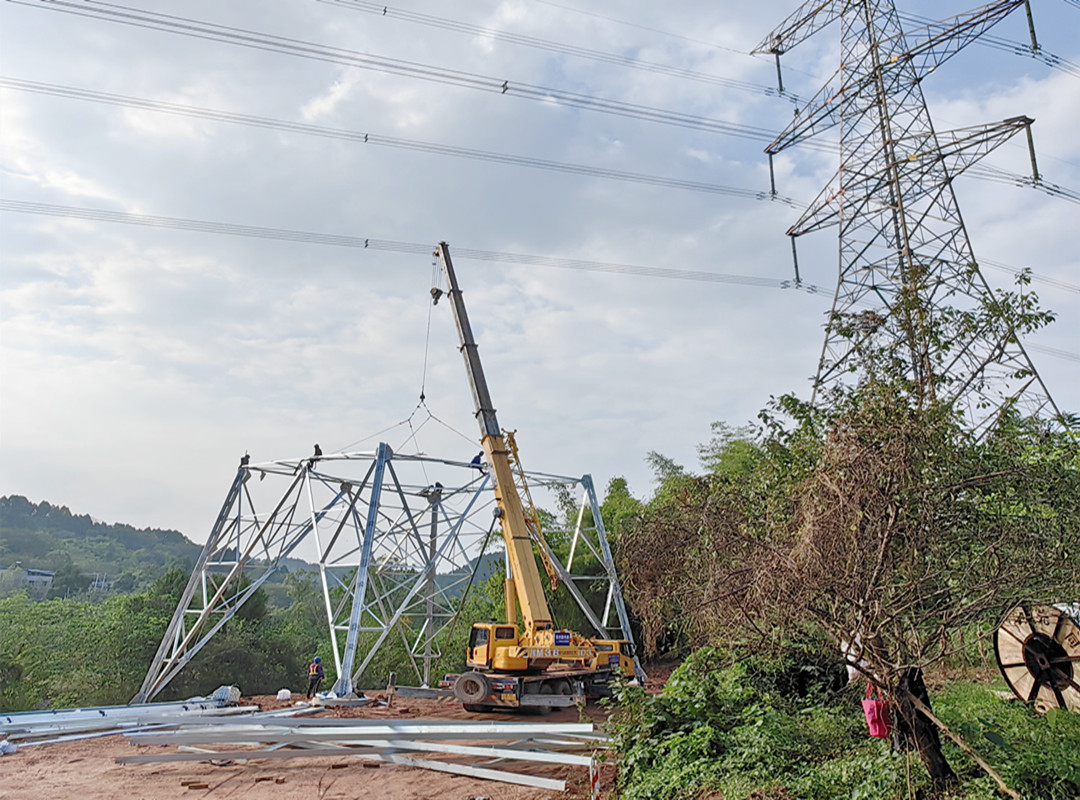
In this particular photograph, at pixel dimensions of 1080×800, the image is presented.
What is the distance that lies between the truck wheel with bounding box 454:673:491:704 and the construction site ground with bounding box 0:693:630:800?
516 cm

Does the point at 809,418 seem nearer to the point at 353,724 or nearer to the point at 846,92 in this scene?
the point at 353,724

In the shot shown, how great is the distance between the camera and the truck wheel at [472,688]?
16156mm

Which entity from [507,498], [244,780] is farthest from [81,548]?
[244,780]

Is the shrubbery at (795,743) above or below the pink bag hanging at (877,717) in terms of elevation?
below

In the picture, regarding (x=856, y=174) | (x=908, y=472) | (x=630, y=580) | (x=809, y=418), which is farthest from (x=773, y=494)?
(x=856, y=174)

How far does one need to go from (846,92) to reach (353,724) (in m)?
20.2

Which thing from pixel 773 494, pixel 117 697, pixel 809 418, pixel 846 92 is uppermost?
pixel 846 92

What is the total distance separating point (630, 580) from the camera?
496 inches

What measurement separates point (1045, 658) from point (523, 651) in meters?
9.87

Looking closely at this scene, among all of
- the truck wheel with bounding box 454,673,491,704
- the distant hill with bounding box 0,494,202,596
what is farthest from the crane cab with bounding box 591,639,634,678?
the distant hill with bounding box 0,494,202,596

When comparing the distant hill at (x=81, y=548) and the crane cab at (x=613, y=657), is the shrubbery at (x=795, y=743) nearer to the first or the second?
the crane cab at (x=613, y=657)

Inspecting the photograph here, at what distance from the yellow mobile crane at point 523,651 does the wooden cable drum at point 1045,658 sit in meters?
7.65

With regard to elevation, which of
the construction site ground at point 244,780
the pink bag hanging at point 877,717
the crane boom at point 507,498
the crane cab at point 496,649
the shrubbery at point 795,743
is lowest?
the construction site ground at point 244,780

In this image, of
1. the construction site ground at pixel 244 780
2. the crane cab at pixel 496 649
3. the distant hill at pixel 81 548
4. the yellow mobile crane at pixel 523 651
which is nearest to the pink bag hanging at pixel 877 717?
the construction site ground at pixel 244 780
